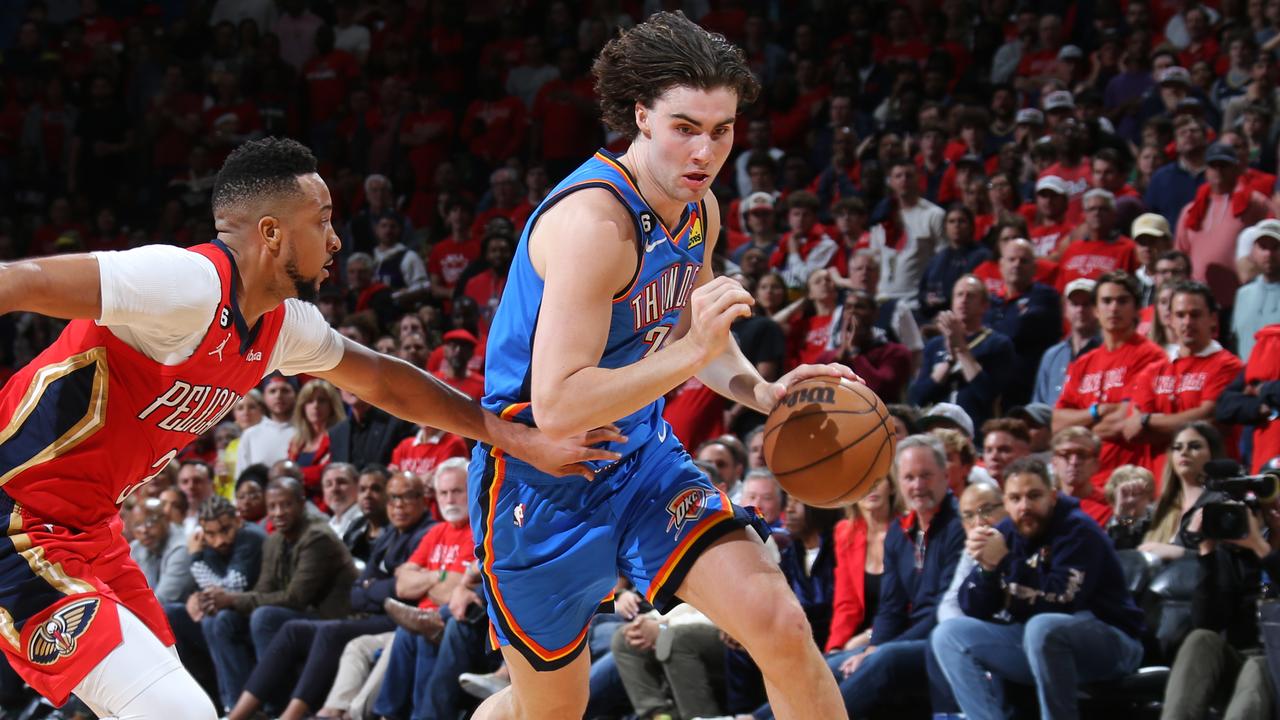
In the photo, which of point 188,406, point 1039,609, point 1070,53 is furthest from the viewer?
point 1070,53

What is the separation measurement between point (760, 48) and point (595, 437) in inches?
459

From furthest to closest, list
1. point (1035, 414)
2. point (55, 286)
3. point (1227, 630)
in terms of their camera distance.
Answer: point (1035, 414) → point (1227, 630) → point (55, 286)

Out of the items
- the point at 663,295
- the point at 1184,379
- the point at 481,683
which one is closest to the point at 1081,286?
the point at 1184,379

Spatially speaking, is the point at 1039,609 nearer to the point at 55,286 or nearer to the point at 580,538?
the point at 580,538

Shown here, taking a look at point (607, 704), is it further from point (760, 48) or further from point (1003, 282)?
point (760, 48)

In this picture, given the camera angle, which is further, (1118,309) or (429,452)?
(429,452)

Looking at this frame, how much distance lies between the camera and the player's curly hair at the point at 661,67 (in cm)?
377

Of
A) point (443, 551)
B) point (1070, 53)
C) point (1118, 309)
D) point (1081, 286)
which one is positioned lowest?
point (443, 551)

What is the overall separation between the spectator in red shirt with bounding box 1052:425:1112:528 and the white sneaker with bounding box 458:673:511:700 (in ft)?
9.55

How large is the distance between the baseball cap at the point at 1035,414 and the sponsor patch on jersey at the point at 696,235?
455 cm

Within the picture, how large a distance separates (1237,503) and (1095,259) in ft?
14.3

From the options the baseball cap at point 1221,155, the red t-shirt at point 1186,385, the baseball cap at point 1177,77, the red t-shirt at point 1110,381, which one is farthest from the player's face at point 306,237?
the baseball cap at point 1177,77

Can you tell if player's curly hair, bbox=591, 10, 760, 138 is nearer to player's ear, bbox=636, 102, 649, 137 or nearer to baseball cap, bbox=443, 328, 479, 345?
player's ear, bbox=636, 102, 649, 137

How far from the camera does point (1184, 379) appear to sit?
7.74 m
